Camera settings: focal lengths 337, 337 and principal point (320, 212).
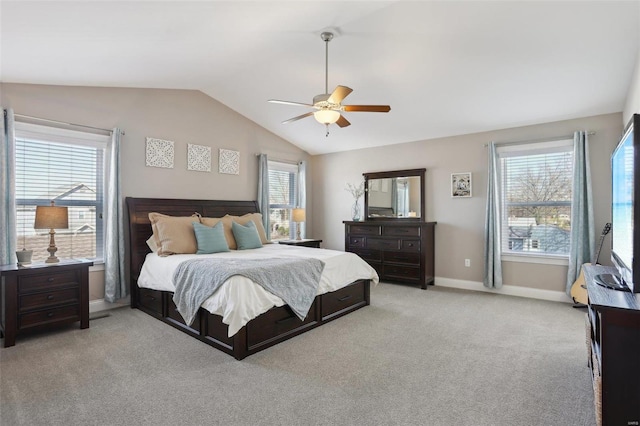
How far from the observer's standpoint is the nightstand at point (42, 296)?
10.0 ft

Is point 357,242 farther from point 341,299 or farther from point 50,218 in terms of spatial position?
point 50,218

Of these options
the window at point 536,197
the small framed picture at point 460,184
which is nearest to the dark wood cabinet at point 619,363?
the window at point 536,197

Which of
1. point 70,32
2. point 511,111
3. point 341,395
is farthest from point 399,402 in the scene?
point 511,111

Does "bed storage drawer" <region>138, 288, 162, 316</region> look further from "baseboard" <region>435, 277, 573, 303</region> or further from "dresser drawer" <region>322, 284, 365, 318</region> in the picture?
"baseboard" <region>435, 277, 573, 303</region>

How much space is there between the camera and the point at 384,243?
18.8 feet

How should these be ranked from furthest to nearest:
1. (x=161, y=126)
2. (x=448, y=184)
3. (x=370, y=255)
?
(x=370, y=255)
(x=448, y=184)
(x=161, y=126)

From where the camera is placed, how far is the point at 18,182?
3639 millimetres

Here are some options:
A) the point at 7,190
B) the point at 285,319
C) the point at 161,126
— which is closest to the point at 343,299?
the point at 285,319

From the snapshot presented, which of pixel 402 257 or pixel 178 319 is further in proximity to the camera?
pixel 402 257

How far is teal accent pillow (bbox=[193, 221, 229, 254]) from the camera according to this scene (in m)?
4.06

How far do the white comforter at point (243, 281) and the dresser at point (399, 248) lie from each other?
1375 millimetres

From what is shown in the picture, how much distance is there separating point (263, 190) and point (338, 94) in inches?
125

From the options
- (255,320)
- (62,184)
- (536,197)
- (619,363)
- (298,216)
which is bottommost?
(255,320)

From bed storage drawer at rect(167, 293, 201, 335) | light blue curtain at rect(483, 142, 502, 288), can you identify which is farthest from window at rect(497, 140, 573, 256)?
bed storage drawer at rect(167, 293, 201, 335)
